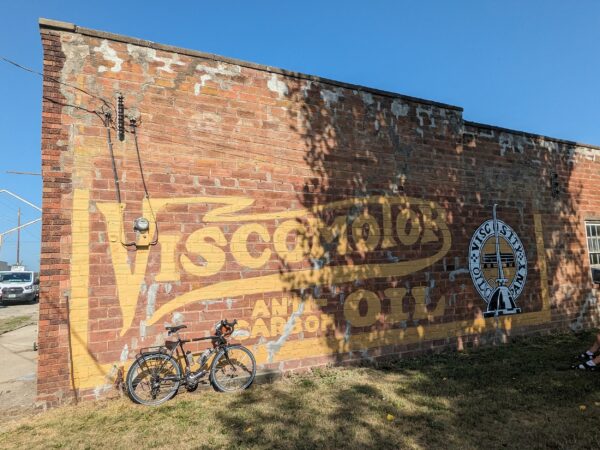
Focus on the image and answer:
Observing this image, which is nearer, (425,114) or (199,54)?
(199,54)

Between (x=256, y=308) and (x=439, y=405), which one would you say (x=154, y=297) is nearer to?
(x=256, y=308)

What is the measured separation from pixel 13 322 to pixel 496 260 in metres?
15.9

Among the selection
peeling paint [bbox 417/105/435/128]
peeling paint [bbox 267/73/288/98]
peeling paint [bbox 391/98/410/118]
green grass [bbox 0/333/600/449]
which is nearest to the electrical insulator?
peeling paint [bbox 267/73/288/98]

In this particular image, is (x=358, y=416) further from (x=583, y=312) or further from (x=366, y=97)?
(x=583, y=312)

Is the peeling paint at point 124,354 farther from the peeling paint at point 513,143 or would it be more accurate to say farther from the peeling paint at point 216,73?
the peeling paint at point 513,143

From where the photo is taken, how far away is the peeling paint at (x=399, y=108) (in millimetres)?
7910

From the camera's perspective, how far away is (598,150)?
1081 centimetres

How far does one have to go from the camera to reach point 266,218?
6535 millimetres

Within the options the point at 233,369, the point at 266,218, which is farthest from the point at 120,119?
the point at 233,369

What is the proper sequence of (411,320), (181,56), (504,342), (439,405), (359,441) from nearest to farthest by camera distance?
(359,441) → (439,405) → (181,56) → (411,320) → (504,342)

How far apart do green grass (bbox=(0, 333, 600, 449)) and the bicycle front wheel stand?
18 centimetres

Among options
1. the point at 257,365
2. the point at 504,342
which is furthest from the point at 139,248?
the point at 504,342

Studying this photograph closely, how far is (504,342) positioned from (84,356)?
25.7ft

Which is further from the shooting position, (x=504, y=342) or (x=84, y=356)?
(x=504, y=342)
